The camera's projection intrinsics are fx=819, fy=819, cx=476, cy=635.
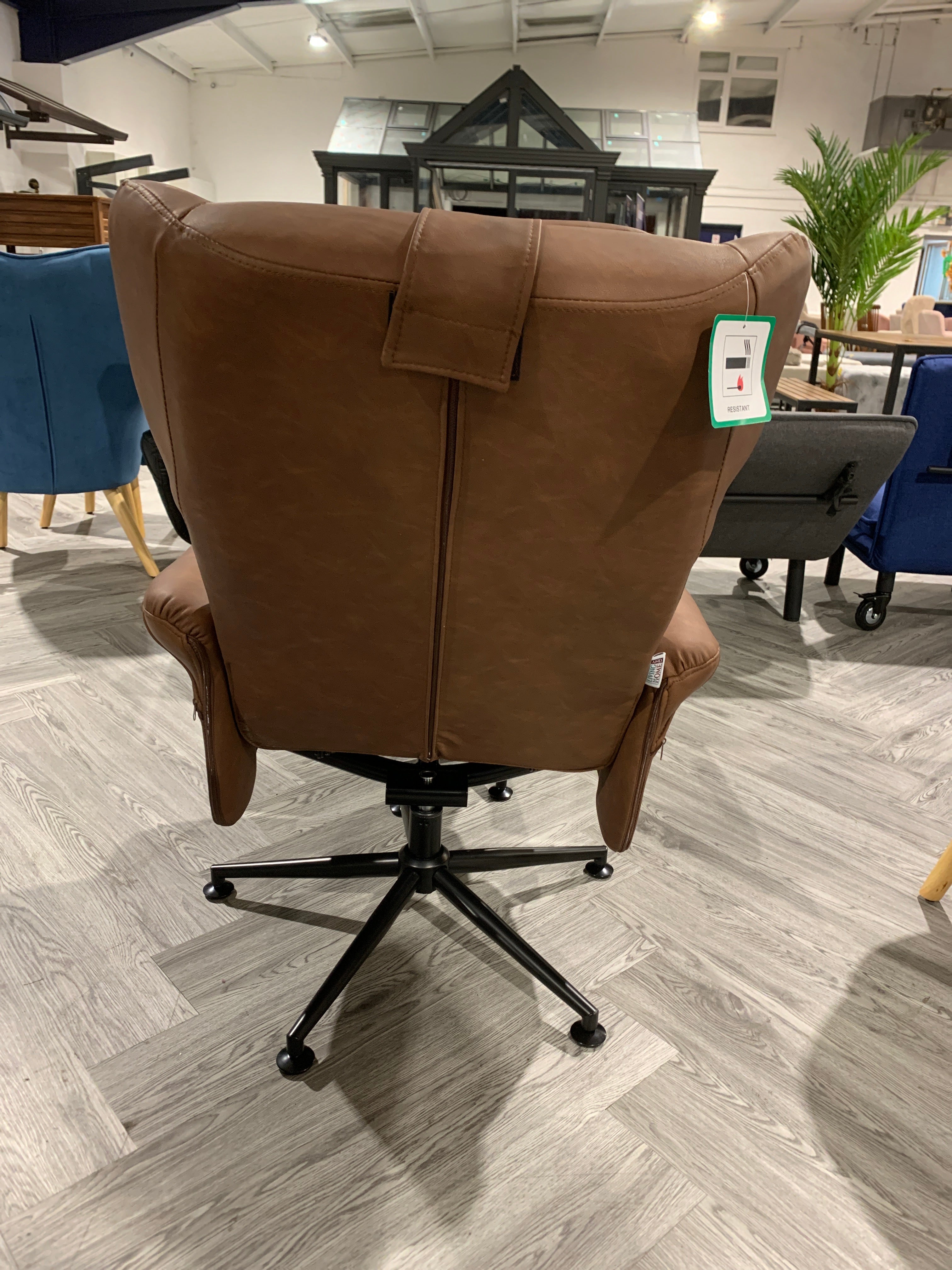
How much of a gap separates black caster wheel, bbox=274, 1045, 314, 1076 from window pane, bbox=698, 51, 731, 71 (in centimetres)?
1139

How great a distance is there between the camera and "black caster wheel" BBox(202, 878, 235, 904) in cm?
139

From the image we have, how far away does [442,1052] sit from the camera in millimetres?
1141

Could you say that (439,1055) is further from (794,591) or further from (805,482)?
(794,591)

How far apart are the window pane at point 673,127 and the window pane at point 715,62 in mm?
2701

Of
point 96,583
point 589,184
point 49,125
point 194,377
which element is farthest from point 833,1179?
point 49,125

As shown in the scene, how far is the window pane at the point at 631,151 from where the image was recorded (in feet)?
23.2

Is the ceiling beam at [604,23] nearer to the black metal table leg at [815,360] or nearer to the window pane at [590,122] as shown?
the window pane at [590,122]

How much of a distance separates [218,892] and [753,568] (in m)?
2.30

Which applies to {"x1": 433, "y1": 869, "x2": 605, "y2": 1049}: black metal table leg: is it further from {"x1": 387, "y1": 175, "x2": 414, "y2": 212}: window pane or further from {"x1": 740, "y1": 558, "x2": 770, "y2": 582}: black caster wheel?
{"x1": 387, "y1": 175, "x2": 414, "y2": 212}: window pane

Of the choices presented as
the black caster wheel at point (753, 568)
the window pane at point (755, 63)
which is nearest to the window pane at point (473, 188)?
the black caster wheel at point (753, 568)

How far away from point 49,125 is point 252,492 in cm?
794

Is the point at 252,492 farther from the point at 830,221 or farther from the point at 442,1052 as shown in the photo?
the point at 830,221

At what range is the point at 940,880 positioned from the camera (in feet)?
4.82

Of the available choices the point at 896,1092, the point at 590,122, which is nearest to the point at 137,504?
the point at 896,1092
